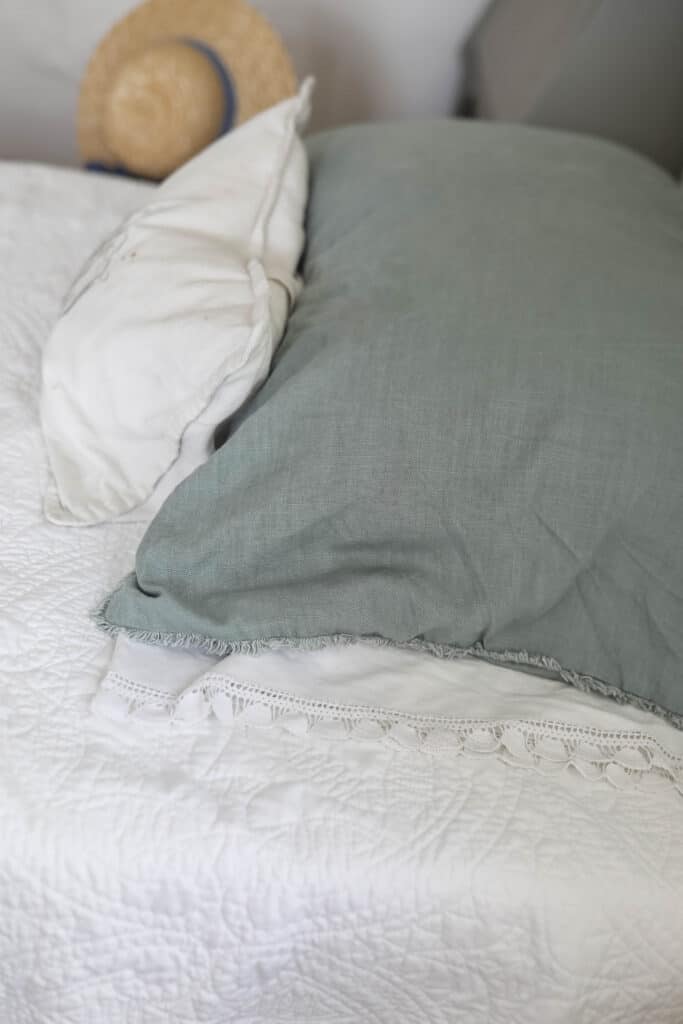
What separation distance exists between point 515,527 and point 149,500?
33 cm

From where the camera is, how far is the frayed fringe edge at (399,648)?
738 mm

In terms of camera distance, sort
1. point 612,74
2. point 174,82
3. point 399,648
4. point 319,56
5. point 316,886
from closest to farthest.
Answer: point 316,886
point 399,648
point 174,82
point 612,74
point 319,56

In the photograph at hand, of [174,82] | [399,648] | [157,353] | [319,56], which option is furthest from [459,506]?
[319,56]

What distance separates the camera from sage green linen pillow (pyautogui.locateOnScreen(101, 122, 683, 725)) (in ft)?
2.39

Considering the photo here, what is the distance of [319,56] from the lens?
86.9 inches

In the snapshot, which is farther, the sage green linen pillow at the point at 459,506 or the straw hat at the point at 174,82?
the straw hat at the point at 174,82

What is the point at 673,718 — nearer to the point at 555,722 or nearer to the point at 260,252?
the point at 555,722

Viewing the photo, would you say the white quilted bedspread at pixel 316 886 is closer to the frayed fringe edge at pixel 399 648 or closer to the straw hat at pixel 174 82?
the frayed fringe edge at pixel 399 648

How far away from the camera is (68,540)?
0.84 meters

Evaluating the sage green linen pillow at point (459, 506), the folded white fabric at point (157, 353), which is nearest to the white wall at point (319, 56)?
the folded white fabric at point (157, 353)

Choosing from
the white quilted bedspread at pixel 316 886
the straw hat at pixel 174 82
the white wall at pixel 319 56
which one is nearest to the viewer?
the white quilted bedspread at pixel 316 886

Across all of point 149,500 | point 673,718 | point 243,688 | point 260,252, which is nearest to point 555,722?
point 673,718

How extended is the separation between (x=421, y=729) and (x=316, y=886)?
0.14m

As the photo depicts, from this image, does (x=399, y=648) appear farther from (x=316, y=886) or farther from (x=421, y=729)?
(x=316, y=886)
